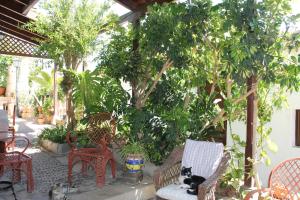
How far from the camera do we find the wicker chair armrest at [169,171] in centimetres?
362

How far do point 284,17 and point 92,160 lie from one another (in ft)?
11.1

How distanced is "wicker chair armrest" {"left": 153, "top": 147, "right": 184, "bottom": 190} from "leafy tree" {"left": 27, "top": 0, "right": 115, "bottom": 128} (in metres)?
3.81

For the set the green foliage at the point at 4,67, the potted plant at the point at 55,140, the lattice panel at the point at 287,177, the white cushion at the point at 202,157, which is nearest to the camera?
the lattice panel at the point at 287,177

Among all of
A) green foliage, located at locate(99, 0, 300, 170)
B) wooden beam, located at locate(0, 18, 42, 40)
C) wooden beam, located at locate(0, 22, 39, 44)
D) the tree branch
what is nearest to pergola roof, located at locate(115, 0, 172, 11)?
green foliage, located at locate(99, 0, 300, 170)

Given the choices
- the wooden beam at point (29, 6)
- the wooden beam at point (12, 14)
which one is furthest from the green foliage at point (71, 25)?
the wooden beam at point (12, 14)

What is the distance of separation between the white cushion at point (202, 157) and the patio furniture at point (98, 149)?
1.29 meters

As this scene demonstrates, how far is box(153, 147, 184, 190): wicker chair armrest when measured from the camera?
11.9 ft

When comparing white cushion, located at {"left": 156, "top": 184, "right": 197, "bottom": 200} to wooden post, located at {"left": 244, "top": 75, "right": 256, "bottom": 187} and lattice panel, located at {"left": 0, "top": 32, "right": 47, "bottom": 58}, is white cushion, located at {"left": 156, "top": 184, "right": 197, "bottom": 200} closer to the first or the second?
wooden post, located at {"left": 244, "top": 75, "right": 256, "bottom": 187}

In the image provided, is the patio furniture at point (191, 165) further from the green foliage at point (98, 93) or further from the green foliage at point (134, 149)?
the green foliage at point (98, 93)

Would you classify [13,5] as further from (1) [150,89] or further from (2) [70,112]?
(1) [150,89]

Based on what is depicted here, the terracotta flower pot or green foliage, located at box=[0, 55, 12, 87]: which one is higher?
green foliage, located at box=[0, 55, 12, 87]

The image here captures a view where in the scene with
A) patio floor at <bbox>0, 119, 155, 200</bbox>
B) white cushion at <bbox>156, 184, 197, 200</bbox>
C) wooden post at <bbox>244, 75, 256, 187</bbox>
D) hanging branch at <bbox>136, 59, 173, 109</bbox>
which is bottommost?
patio floor at <bbox>0, 119, 155, 200</bbox>

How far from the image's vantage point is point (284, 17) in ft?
12.0

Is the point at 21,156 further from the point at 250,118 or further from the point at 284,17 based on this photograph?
the point at 284,17
